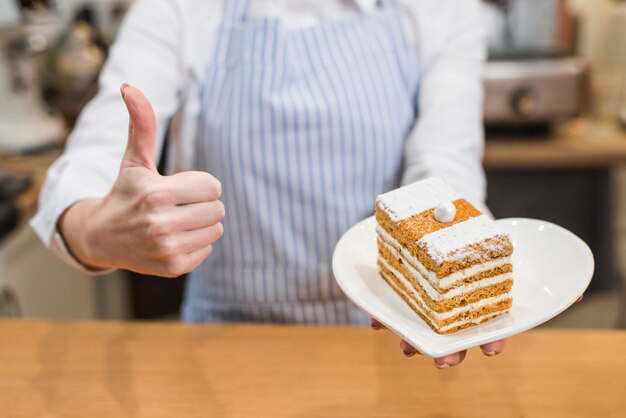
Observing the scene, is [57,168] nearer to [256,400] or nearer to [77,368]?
[77,368]

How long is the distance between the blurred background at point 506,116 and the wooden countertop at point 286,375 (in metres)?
0.89

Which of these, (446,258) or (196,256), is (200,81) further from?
(446,258)

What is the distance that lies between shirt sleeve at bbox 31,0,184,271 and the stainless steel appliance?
1153 mm

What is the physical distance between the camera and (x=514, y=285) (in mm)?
828

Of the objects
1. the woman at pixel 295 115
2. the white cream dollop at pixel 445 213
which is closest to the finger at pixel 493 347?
the white cream dollop at pixel 445 213

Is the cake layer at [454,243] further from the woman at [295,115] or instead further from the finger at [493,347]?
the woman at [295,115]

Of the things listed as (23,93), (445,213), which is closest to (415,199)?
(445,213)

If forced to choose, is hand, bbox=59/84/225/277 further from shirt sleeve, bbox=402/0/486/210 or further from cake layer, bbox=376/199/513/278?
shirt sleeve, bbox=402/0/486/210

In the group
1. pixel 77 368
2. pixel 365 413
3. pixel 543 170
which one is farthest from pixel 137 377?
pixel 543 170

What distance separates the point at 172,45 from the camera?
1227 mm

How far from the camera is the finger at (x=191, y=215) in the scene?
0.74 metres

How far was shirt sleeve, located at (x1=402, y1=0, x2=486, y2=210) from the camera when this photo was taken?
116cm

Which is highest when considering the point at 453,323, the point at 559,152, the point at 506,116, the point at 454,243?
the point at 454,243

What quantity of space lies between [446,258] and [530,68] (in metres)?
1.51
